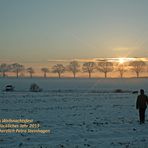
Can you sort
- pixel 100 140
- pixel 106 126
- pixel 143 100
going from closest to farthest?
pixel 100 140, pixel 106 126, pixel 143 100

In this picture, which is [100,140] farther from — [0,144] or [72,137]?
[0,144]

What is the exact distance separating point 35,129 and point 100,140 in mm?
3841

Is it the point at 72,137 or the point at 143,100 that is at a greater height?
the point at 143,100

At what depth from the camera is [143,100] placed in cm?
2036

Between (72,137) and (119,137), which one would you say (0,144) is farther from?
(119,137)

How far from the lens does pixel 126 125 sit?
18391 millimetres

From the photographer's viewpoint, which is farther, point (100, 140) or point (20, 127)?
point (20, 127)

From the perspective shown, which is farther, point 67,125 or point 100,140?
point 67,125

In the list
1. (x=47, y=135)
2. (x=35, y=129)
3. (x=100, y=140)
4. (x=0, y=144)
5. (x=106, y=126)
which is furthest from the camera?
(x=106, y=126)

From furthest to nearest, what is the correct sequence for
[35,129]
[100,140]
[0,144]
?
[35,129]
[100,140]
[0,144]

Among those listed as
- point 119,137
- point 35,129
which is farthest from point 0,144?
point 119,137

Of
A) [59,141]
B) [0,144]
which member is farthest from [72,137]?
[0,144]

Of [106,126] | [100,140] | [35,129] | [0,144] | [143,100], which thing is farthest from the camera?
[143,100]

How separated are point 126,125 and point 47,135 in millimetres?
5167
